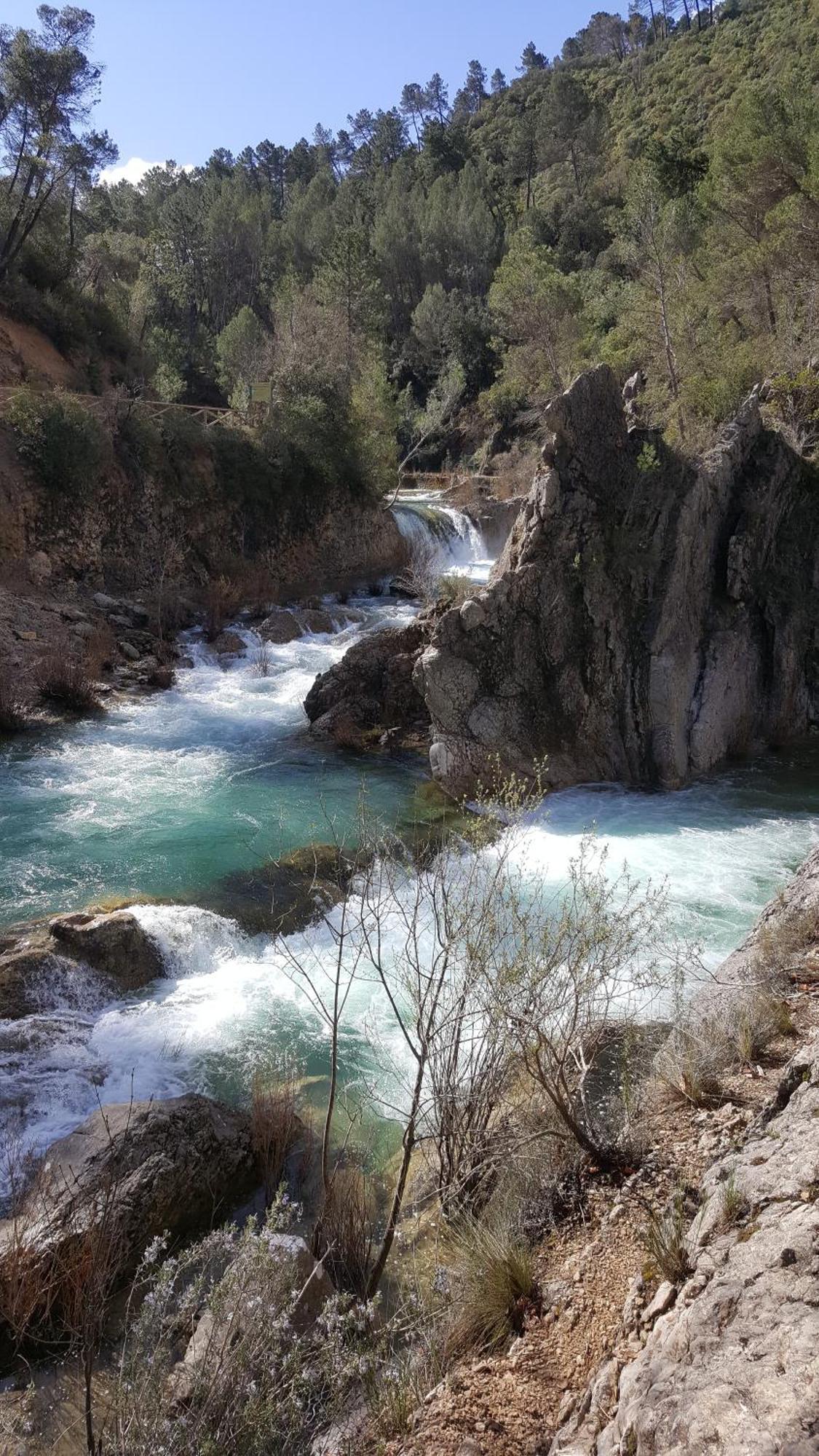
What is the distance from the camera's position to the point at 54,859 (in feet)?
33.8

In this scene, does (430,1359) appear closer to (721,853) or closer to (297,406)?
(721,853)

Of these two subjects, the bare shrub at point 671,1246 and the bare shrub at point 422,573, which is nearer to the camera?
the bare shrub at point 671,1246

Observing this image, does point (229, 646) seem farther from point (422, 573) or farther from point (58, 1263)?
point (58, 1263)

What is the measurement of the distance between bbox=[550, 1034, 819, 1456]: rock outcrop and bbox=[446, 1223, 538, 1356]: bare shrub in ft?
2.52

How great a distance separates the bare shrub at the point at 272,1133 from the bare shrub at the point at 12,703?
34.5ft

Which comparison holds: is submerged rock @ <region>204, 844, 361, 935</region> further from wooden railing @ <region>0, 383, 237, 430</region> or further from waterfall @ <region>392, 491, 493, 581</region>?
waterfall @ <region>392, 491, 493, 581</region>

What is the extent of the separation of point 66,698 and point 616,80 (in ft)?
274

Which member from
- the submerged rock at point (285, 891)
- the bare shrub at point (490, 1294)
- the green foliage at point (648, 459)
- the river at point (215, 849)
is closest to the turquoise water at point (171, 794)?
the river at point (215, 849)

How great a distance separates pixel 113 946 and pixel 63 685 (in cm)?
906

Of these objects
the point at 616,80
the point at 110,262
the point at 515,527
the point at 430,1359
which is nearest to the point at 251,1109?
the point at 430,1359

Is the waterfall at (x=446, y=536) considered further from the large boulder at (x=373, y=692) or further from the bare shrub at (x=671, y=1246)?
the bare shrub at (x=671, y=1246)

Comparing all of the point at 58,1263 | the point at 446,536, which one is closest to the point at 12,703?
the point at 58,1263

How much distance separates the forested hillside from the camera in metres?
22.6

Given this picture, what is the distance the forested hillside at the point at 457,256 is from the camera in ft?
74.2
